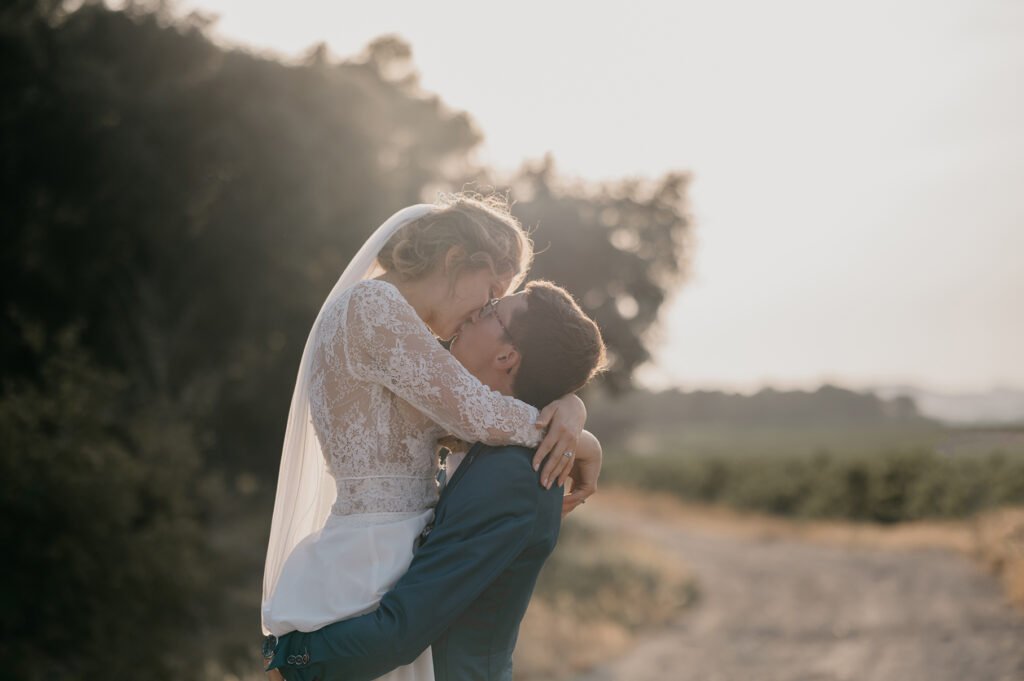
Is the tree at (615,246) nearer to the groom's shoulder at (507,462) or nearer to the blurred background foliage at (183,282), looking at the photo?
the blurred background foliage at (183,282)

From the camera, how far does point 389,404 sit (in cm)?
279

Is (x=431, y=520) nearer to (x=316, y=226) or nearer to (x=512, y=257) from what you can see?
(x=512, y=257)

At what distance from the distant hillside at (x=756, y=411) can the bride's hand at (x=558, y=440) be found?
804 inches

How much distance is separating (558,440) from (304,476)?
92 cm

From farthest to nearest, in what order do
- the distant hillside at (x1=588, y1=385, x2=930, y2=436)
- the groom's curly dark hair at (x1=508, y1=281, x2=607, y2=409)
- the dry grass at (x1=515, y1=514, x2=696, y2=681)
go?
1. the distant hillside at (x1=588, y1=385, x2=930, y2=436)
2. the dry grass at (x1=515, y1=514, x2=696, y2=681)
3. the groom's curly dark hair at (x1=508, y1=281, x2=607, y2=409)

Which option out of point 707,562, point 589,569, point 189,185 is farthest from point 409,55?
point 707,562

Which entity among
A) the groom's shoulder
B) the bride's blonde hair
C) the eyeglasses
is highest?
the bride's blonde hair

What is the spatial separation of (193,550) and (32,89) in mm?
5770

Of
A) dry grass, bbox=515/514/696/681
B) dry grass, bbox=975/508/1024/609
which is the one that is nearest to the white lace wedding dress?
dry grass, bbox=515/514/696/681

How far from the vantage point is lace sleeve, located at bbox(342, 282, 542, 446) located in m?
2.64

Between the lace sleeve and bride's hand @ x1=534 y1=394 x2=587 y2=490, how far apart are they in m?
0.04

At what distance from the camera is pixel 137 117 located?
Result: 12.5 meters

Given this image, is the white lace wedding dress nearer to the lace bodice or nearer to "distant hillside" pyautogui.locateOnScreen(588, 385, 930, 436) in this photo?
the lace bodice

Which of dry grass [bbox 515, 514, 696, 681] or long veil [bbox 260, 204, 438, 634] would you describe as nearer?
long veil [bbox 260, 204, 438, 634]
